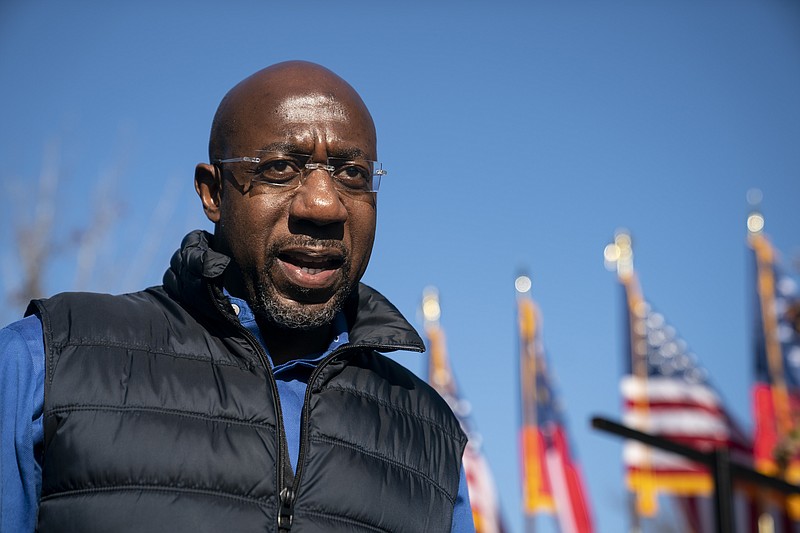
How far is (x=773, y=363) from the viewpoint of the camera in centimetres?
1667

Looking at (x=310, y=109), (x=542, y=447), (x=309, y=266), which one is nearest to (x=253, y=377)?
(x=309, y=266)

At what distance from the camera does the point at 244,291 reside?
251 cm

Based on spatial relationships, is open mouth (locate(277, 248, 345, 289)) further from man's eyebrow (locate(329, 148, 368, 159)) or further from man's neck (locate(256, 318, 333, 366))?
man's eyebrow (locate(329, 148, 368, 159))

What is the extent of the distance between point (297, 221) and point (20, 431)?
742 mm

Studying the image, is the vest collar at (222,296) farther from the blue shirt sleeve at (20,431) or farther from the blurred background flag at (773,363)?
the blurred background flag at (773,363)

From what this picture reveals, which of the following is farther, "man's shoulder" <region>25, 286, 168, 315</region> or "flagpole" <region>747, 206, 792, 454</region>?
"flagpole" <region>747, 206, 792, 454</region>

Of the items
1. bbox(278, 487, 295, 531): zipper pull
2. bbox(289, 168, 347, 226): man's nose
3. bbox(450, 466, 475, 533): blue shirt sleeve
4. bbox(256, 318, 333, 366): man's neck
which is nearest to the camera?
bbox(278, 487, 295, 531): zipper pull

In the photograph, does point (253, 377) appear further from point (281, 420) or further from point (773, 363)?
point (773, 363)

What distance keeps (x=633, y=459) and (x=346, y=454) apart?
16085 mm

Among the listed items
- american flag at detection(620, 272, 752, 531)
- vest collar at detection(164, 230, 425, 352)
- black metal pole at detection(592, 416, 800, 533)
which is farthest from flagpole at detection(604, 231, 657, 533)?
vest collar at detection(164, 230, 425, 352)

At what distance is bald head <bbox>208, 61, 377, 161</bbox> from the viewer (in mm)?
2500

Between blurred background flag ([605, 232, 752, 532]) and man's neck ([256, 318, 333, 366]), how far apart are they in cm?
1367

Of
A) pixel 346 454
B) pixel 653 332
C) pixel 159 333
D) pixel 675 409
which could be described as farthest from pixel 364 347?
pixel 653 332

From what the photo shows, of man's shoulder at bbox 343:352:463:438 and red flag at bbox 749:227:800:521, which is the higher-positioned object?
red flag at bbox 749:227:800:521
